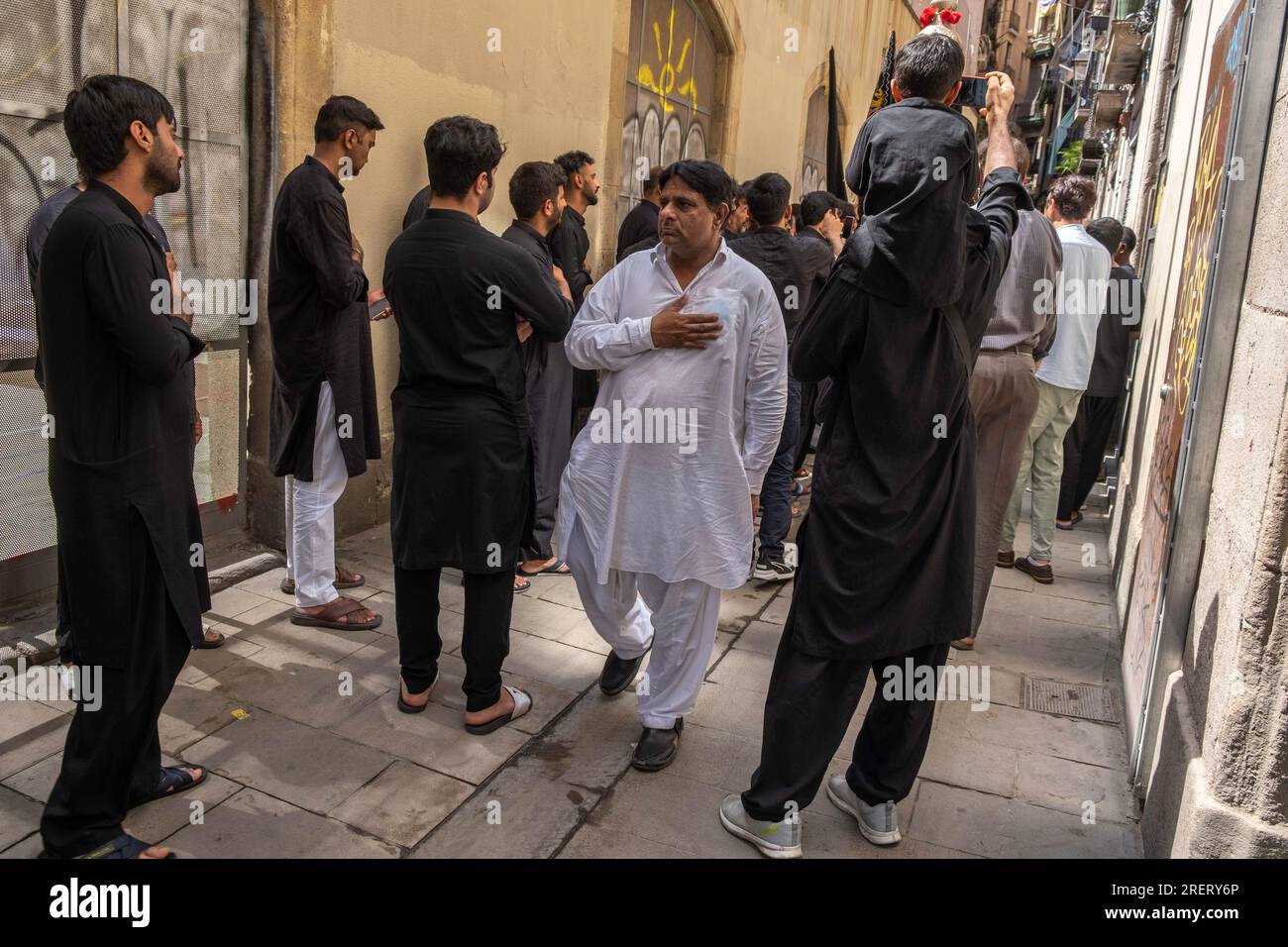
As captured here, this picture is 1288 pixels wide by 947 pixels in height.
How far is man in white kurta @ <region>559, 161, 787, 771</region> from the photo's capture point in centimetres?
324

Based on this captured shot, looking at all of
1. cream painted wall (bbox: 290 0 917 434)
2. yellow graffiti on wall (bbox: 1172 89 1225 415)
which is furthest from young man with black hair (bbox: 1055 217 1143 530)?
cream painted wall (bbox: 290 0 917 434)

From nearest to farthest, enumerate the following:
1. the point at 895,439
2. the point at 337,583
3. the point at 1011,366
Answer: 1. the point at 895,439
2. the point at 1011,366
3. the point at 337,583

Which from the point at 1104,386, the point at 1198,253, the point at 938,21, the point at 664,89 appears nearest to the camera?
the point at 938,21

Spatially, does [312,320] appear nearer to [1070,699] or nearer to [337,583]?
[337,583]

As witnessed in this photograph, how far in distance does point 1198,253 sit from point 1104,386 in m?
3.55

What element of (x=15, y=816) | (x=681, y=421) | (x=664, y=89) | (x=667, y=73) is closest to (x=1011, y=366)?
(x=681, y=421)

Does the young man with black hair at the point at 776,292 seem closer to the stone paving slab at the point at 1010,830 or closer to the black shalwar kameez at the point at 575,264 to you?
the black shalwar kameez at the point at 575,264

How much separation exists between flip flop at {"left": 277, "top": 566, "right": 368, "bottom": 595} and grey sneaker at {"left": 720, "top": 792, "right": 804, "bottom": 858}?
2494 mm

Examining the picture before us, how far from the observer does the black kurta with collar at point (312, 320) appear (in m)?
3.98

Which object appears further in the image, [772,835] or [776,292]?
[776,292]

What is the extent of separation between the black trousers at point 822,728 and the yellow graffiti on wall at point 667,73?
718 centimetres

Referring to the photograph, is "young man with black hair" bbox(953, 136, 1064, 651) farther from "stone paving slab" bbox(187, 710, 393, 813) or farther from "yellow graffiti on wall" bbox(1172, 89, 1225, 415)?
"stone paving slab" bbox(187, 710, 393, 813)

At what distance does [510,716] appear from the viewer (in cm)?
363

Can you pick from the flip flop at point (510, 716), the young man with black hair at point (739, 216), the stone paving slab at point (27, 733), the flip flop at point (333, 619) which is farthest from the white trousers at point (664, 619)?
the young man with black hair at point (739, 216)
